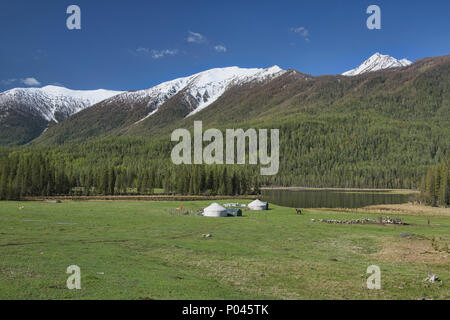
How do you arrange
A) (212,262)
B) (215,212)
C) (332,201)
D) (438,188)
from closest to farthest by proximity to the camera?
(212,262)
(215,212)
(438,188)
(332,201)

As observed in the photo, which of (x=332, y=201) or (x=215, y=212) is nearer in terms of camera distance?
(x=215, y=212)

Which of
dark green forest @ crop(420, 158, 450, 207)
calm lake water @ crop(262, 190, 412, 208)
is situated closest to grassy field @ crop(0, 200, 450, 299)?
calm lake water @ crop(262, 190, 412, 208)

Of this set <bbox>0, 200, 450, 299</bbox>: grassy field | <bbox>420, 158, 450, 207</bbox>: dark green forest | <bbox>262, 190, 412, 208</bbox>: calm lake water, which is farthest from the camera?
<bbox>262, 190, 412, 208</bbox>: calm lake water

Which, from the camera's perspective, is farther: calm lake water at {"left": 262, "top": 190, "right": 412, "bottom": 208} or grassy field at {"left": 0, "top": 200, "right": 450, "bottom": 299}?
calm lake water at {"left": 262, "top": 190, "right": 412, "bottom": 208}

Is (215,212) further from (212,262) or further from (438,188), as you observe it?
(438,188)

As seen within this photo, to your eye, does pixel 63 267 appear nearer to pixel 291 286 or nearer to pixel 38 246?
pixel 38 246

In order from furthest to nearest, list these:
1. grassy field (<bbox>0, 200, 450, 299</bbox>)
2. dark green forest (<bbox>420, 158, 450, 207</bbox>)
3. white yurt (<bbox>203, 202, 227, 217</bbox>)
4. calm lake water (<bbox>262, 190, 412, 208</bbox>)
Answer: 1. calm lake water (<bbox>262, 190, 412, 208</bbox>)
2. dark green forest (<bbox>420, 158, 450, 207</bbox>)
3. white yurt (<bbox>203, 202, 227, 217</bbox>)
4. grassy field (<bbox>0, 200, 450, 299</bbox>)

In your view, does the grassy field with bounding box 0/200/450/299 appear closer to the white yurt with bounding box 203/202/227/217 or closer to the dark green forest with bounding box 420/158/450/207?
the white yurt with bounding box 203/202/227/217

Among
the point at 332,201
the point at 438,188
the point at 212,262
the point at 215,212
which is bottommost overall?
the point at 332,201

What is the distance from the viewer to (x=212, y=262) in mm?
28359

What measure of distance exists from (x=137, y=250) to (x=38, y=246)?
8.55 m

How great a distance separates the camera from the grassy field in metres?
20.1

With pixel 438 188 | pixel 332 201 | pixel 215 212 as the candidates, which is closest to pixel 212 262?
pixel 215 212
